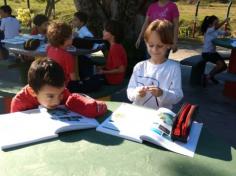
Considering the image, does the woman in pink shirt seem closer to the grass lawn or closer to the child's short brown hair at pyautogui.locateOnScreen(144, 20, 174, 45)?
the child's short brown hair at pyautogui.locateOnScreen(144, 20, 174, 45)

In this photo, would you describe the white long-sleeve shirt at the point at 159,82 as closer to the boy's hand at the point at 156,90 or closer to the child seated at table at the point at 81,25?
the boy's hand at the point at 156,90

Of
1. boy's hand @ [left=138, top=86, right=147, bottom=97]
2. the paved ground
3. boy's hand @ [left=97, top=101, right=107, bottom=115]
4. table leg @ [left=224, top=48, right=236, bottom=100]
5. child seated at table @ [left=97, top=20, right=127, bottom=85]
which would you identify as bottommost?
the paved ground

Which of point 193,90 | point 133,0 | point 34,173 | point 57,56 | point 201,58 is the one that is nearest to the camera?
point 34,173

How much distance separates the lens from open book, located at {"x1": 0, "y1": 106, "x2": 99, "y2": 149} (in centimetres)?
173

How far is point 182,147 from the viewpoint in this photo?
172 cm

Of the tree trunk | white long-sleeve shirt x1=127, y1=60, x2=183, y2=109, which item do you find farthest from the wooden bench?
white long-sleeve shirt x1=127, y1=60, x2=183, y2=109

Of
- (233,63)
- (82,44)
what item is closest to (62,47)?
(82,44)

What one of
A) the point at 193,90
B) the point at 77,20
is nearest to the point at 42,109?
the point at 77,20

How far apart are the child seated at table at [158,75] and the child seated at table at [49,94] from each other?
1.22 ft

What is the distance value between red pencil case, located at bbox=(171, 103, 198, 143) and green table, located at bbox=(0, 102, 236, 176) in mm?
92

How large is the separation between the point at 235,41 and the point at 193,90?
966 mm

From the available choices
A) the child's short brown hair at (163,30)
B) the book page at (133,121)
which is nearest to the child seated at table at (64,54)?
the child's short brown hair at (163,30)

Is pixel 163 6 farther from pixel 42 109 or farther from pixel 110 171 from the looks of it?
pixel 110 171

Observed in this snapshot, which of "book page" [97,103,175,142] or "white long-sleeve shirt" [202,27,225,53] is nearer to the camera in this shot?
"book page" [97,103,175,142]
